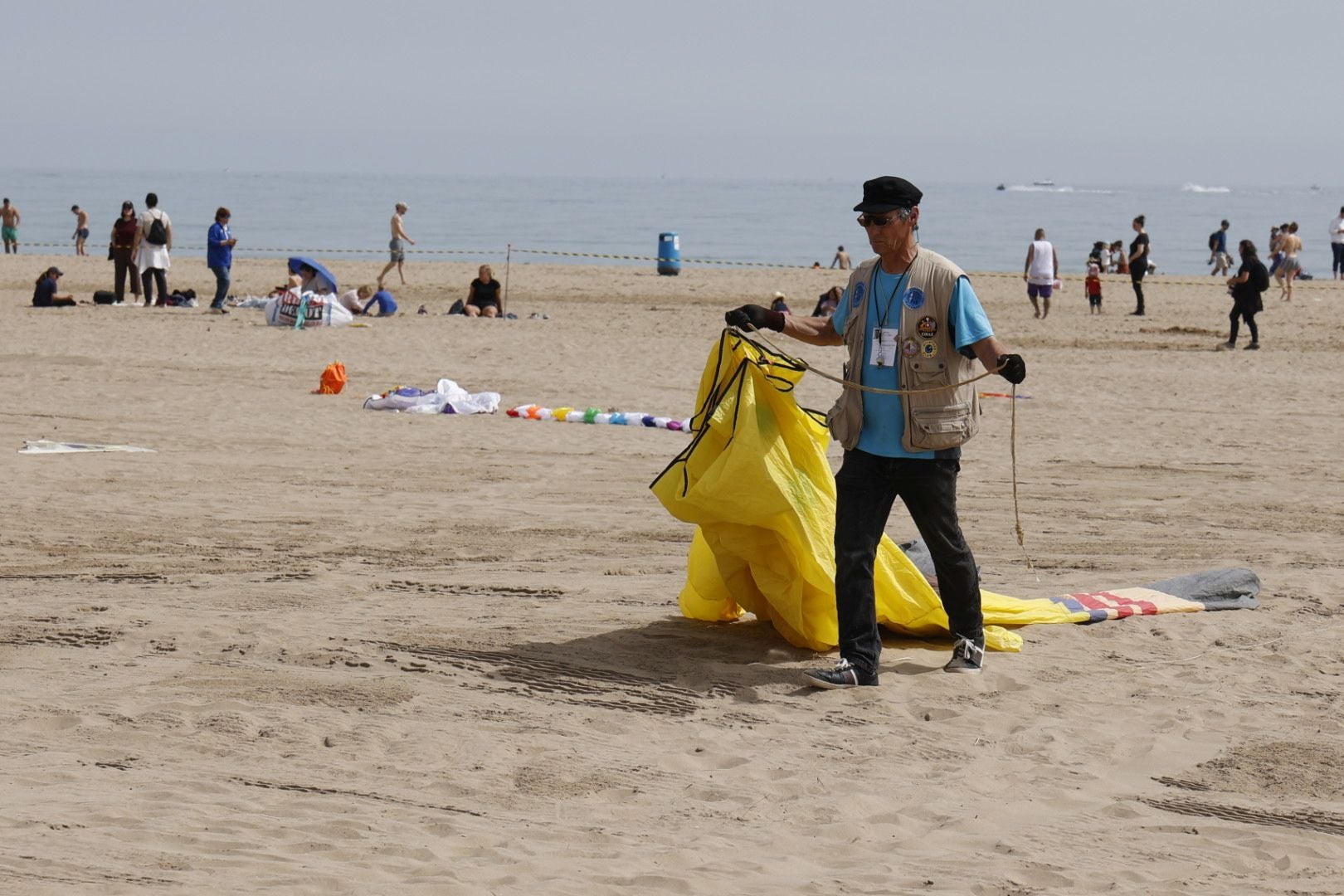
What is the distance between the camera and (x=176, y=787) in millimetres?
4746

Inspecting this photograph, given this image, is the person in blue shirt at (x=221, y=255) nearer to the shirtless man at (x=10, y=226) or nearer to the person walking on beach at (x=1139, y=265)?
the person walking on beach at (x=1139, y=265)

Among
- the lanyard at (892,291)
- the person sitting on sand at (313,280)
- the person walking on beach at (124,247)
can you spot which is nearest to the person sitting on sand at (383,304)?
the person sitting on sand at (313,280)

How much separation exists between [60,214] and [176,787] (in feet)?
255

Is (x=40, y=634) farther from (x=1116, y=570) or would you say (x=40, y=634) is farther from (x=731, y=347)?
(x=1116, y=570)

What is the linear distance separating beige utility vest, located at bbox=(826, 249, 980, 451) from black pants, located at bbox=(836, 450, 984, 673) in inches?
4.3

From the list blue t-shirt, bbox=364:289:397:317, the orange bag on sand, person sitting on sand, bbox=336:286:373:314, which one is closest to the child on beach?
blue t-shirt, bbox=364:289:397:317

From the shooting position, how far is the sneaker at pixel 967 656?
619 cm

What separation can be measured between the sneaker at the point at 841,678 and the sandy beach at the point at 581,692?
130 mm

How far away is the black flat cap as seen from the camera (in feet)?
18.8

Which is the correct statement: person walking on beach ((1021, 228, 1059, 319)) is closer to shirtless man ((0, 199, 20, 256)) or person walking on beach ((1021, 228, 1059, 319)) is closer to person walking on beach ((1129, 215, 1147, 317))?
person walking on beach ((1129, 215, 1147, 317))

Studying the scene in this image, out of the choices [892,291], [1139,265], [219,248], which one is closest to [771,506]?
[892,291]

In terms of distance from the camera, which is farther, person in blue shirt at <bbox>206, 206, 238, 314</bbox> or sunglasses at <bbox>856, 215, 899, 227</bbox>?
person in blue shirt at <bbox>206, 206, 238, 314</bbox>

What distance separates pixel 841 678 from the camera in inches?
235

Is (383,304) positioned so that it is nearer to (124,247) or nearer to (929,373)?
(124,247)
